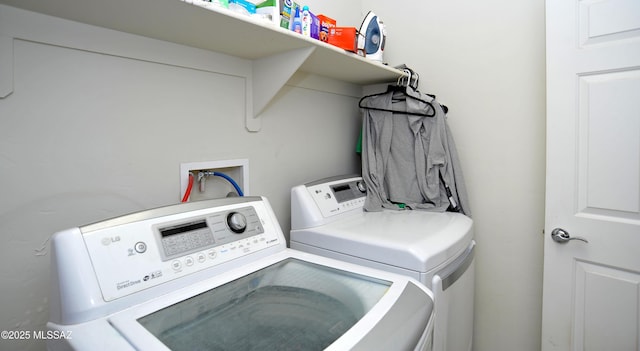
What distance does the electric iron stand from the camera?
168cm

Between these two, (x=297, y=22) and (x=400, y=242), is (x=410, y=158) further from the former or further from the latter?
(x=297, y=22)

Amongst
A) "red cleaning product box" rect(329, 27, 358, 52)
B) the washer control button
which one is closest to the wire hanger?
"red cleaning product box" rect(329, 27, 358, 52)

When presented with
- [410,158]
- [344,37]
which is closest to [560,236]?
[410,158]

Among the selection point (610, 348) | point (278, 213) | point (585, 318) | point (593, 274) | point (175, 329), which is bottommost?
point (610, 348)

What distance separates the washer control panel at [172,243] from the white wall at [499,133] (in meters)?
1.31

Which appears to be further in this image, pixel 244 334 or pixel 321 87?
pixel 321 87

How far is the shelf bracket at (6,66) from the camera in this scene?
0.80 m

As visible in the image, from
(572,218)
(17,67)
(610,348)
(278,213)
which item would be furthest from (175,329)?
(610,348)

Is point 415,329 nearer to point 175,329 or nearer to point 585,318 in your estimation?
point 175,329

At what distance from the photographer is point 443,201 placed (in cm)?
172

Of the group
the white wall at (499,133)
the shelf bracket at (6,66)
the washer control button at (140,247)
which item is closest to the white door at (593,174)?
the white wall at (499,133)

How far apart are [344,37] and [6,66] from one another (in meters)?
A: 1.15

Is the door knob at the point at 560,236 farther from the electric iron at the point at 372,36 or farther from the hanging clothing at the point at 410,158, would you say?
the electric iron at the point at 372,36

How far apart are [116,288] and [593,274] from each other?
185 centimetres
